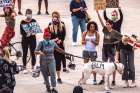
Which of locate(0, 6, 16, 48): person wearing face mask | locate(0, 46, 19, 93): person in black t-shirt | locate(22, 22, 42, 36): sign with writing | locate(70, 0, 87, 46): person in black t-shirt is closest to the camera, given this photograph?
locate(0, 46, 19, 93): person in black t-shirt

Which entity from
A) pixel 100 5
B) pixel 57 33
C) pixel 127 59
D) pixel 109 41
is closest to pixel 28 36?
pixel 57 33

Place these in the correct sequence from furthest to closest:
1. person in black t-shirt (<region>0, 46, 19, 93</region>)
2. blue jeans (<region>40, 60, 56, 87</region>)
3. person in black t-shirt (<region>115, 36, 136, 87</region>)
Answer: person in black t-shirt (<region>115, 36, 136, 87</region>)
blue jeans (<region>40, 60, 56, 87</region>)
person in black t-shirt (<region>0, 46, 19, 93</region>)

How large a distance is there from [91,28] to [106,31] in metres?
0.52

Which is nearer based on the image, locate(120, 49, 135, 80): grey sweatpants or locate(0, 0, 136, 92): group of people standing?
locate(0, 0, 136, 92): group of people standing

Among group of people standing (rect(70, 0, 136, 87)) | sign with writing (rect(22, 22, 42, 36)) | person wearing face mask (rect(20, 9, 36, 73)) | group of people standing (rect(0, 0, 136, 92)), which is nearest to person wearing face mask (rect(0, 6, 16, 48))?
person wearing face mask (rect(20, 9, 36, 73))

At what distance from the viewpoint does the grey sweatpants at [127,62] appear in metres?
18.3

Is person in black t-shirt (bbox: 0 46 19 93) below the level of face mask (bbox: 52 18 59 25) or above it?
below

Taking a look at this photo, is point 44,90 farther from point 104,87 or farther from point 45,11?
point 45,11

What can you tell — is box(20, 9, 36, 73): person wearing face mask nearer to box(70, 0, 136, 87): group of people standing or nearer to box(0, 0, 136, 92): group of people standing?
box(0, 0, 136, 92): group of people standing

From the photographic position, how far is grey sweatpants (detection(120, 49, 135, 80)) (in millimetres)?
18297

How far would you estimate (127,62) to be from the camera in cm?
1839

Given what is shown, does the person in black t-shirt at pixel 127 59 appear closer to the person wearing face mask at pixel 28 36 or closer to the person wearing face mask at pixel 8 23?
the person wearing face mask at pixel 28 36

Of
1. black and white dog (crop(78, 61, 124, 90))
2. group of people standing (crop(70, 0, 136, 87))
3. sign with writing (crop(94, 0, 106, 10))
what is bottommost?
→ black and white dog (crop(78, 61, 124, 90))

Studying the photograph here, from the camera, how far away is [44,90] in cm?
1808
